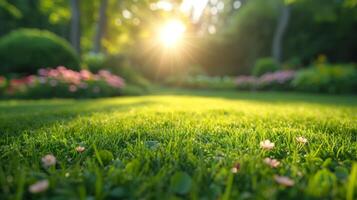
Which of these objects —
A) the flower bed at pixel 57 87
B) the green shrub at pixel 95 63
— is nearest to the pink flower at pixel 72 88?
the flower bed at pixel 57 87

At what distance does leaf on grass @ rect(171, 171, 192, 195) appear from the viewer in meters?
0.98

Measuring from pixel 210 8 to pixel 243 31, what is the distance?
23.1 meters

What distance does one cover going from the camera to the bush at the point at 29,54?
8.27 meters

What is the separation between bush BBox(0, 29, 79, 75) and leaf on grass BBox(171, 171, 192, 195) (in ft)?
27.5

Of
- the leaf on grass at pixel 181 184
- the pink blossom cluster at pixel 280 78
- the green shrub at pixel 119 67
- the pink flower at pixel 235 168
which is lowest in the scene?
the leaf on grass at pixel 181 184

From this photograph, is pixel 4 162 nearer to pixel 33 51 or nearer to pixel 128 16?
pixel 33 51

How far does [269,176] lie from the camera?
1.08 meters

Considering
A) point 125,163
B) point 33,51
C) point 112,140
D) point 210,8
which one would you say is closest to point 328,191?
point 125,163

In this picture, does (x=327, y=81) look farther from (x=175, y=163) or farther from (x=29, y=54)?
(x=175, y=163)

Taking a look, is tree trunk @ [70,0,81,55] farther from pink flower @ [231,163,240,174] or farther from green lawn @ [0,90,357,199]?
pink flower @ [231,163,240,174]

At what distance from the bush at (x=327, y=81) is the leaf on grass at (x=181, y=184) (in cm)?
912

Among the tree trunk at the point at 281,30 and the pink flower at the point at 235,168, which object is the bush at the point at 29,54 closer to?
the pink flower at the point at 235,168

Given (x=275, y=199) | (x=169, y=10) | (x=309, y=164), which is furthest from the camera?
(x=169, y=10)

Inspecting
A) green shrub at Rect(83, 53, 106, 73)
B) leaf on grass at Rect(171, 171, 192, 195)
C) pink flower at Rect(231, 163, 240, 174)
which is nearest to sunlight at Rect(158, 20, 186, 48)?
green shrub at Rect(83, 53, 106, 73)
